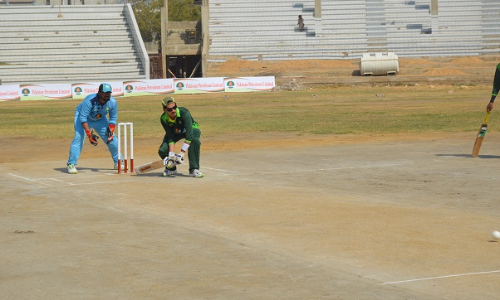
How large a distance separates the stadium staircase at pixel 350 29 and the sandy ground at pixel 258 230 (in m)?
44.0

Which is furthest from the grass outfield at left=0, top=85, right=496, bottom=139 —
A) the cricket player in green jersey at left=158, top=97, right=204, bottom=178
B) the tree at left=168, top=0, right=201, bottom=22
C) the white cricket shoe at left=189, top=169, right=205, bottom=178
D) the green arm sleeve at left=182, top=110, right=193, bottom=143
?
the tree at left=168, top=0, right=201, bottom=22

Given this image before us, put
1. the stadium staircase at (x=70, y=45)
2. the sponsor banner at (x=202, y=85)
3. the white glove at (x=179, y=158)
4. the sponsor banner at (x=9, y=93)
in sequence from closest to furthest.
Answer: the white glove at (x=179, y=158)
the sponsor banner at (x=9, y=93)
the sponsor banner at (x=202, y=85)
the stadium staircase at (x=70, y=45)

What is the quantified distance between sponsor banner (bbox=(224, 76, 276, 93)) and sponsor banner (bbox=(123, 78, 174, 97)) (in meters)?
3.67

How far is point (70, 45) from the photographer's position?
59.8 meters

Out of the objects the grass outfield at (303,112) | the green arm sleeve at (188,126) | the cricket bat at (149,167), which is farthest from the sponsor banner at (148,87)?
the green arm sleeve at (188,126)

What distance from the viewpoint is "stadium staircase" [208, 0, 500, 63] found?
6222 cm

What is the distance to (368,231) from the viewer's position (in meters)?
10.7

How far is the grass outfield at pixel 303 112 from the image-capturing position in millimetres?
28250

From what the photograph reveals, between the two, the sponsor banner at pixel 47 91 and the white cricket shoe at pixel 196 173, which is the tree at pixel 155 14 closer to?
the sponsor banner at pixel 47 91

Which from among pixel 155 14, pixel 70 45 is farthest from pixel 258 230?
pixel 155 14

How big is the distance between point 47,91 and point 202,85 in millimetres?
9401

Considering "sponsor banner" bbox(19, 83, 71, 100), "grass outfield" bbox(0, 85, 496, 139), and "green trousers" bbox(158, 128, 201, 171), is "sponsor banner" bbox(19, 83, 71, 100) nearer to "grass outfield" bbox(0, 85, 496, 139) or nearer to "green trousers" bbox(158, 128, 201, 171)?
"grass outfield" bbox(0, 85, 496, 139)

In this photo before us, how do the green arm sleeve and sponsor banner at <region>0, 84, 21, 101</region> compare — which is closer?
the green arm sleeve

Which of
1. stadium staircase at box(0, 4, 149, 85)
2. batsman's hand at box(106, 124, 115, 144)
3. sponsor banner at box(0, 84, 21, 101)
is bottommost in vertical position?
batsman's hand at box(106, 124, 115, 144)
